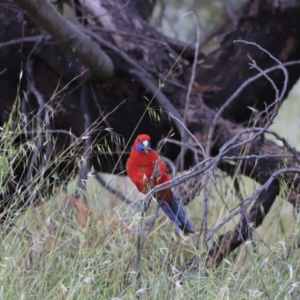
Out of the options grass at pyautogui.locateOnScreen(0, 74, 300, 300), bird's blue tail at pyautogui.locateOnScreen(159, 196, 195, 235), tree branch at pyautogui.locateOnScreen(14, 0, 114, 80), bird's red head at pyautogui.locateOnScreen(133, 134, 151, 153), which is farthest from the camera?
tree branch at pyautogui.locateOnScreen(14, 0, 114, 80)

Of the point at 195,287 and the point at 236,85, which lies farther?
the point at 236,85

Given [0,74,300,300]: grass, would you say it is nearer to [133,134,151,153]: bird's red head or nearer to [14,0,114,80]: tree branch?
[133,134,151,153]: bird's red head

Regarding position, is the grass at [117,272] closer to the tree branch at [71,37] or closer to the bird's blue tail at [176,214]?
the bird's blue tail at [176,214]

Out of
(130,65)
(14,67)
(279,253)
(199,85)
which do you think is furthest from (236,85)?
(279,253)

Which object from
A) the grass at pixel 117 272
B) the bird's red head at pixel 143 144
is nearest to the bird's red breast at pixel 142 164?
the bird's red head at pixel 143 144

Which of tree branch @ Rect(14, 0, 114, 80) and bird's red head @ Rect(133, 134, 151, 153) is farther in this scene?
tree branch @ Rect(14, 0, 114, 80)

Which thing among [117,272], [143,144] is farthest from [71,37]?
[117,272]

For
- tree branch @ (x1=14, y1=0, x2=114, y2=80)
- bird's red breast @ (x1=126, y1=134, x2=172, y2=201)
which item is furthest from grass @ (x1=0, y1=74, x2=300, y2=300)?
tree branch @ (x1=14, y1=0, x2=114, y2=80)

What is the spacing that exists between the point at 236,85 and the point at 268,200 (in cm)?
84

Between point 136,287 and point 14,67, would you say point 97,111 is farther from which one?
point 136,287

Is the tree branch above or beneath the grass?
above

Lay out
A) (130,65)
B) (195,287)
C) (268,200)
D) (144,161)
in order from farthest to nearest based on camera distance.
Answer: (130,65), (268,200), (144,161), (195,287)

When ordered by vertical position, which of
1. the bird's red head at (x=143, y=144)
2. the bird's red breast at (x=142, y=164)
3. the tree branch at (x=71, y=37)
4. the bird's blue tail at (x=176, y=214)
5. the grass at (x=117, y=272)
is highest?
the tree branch at (x=71, y=37)

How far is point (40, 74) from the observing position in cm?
416
